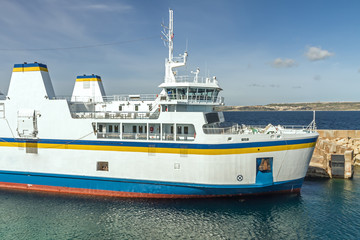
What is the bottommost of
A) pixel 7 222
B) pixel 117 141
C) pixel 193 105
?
pixel 7 222

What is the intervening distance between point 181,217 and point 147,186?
3.69 m

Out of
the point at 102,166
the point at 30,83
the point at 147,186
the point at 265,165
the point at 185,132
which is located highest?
the point at 30,83

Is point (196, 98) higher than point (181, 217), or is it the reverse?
point (196, 98)

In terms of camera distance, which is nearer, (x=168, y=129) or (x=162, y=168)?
(x=162, y=168)

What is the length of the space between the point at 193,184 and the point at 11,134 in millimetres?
15464

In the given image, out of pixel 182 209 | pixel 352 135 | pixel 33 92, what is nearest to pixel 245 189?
pixel 182 209

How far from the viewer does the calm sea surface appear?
13.7 metres

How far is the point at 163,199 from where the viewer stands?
17.7 m

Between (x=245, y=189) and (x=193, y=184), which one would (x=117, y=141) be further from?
(x=245, y=189)

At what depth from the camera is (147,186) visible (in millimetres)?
17656

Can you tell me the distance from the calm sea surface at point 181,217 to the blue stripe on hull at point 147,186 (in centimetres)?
71

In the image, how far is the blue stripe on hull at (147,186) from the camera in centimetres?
1695

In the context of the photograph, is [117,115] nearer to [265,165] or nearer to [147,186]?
[147,186]

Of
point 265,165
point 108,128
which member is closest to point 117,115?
point 108,128
